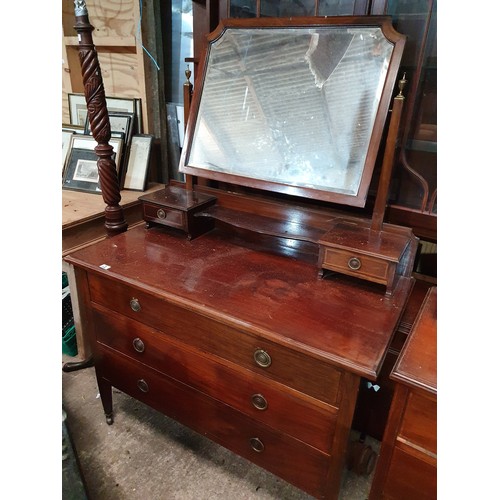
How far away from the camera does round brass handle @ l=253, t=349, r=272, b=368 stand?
1.03m

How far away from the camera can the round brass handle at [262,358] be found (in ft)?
3.39

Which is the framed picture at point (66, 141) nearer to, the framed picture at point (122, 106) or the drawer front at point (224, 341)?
the framed picture at point (122, 106)

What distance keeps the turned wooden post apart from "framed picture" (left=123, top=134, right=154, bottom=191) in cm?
48

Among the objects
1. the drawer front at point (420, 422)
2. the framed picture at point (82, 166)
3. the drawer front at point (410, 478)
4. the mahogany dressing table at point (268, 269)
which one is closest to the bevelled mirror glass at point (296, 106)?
the mahogany dressing table at point (268, 269)

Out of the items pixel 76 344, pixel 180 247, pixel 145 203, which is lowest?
pixel 76 344

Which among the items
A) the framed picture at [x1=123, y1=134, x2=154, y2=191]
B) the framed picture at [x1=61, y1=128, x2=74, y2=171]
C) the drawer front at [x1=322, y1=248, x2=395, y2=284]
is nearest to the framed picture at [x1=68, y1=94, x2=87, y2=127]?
the framed picture at [x1=61, y1=128, x2=74, y2=171]

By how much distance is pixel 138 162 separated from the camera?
1.99 m
